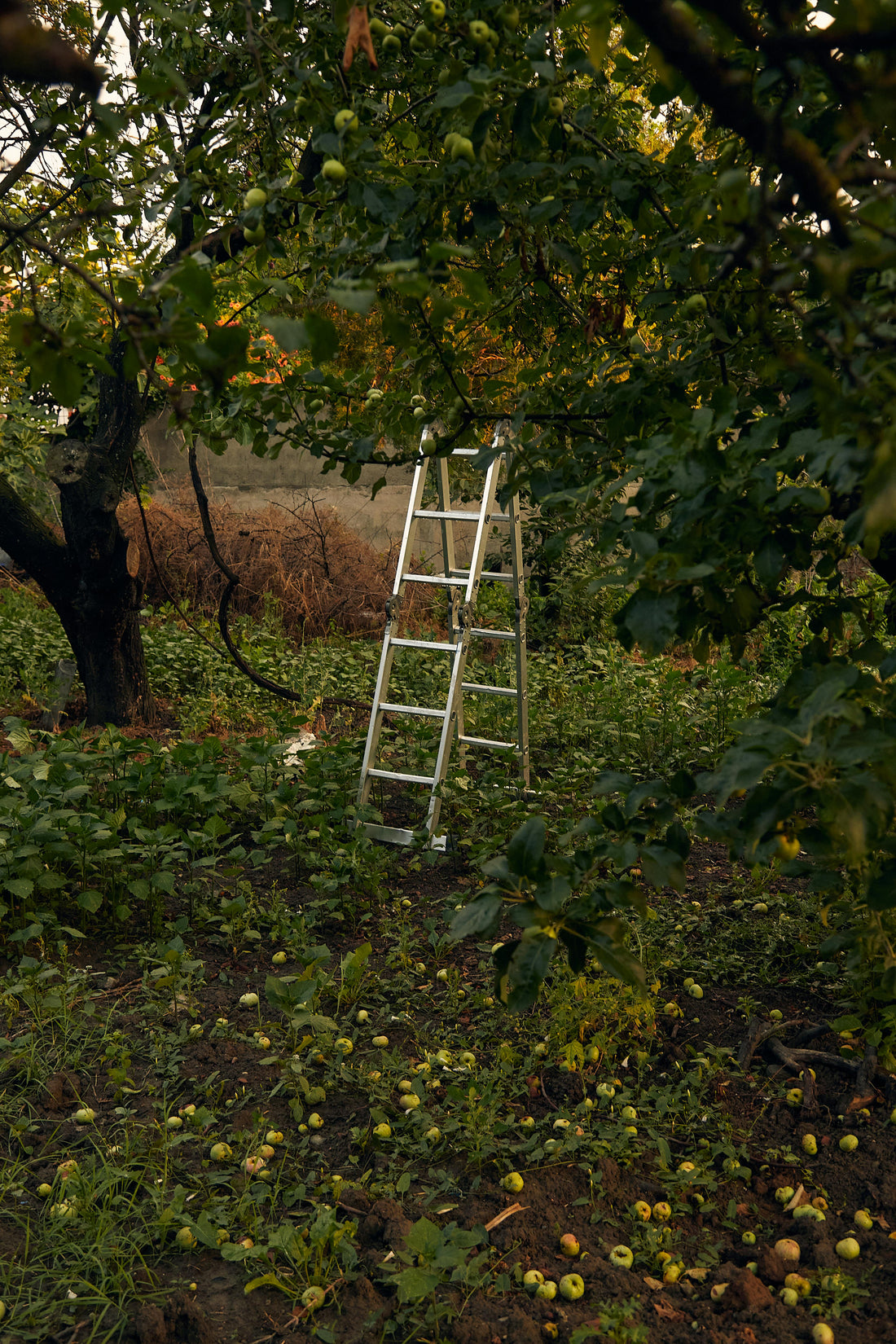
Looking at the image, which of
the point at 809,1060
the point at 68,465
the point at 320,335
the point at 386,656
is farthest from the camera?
the point at 68,465

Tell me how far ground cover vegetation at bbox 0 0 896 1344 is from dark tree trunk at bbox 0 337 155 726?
1.82m

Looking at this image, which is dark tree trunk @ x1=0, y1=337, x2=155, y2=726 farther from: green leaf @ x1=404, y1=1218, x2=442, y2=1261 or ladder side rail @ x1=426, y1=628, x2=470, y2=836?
green leaf @ x1=404, y1=1218, x2=442, y2=1261

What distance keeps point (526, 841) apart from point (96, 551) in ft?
14.6

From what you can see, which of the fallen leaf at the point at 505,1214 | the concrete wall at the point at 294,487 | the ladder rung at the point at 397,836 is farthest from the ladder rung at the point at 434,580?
the concrete wall at the point at 294,487

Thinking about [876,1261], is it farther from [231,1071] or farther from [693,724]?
Answer: [693,724]

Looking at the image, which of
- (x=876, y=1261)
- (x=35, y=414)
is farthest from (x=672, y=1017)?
(x=35, y=414)

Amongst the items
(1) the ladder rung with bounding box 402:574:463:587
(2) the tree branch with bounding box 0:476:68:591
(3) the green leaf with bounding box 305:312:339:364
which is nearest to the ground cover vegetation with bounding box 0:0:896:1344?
(3) the green leaf with bounding box 305:312:339:364

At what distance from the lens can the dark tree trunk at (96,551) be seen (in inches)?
204

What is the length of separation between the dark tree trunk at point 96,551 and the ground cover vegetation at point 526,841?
5.99 ft

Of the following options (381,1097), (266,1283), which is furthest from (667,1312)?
(381,1097)

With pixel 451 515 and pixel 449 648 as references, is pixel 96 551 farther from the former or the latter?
pixel 449 648

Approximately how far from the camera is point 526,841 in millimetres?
1352

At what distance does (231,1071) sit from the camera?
8.03 ft

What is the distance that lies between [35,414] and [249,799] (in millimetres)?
5122
